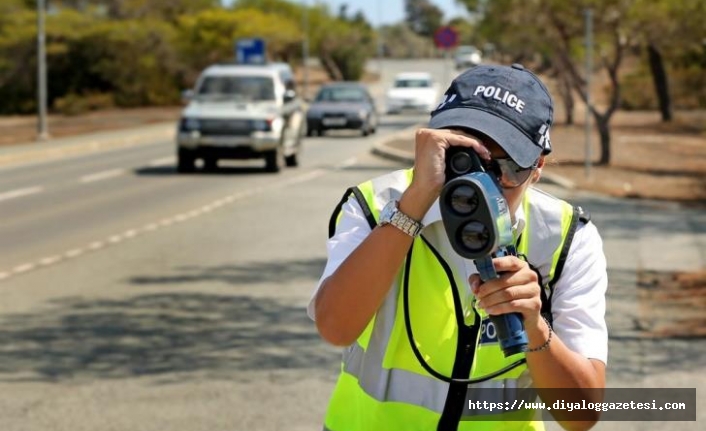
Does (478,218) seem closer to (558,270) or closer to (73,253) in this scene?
(558,270)

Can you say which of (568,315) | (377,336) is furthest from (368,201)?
(568,315)

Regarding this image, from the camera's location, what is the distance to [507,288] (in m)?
2.47

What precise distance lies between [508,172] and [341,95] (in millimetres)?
40072

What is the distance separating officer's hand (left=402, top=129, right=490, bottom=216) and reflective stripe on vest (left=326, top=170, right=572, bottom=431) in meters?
0.18

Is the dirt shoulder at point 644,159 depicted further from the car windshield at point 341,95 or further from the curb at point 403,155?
the car windshield at point 341,95

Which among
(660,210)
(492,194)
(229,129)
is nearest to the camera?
(492,194)

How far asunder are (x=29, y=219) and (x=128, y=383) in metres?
10.2

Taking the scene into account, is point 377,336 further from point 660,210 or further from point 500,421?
point 660,210

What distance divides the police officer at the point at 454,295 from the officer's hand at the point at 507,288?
68 mm

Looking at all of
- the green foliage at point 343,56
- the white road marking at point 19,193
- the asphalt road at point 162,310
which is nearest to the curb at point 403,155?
the asphalt road at point 162,310

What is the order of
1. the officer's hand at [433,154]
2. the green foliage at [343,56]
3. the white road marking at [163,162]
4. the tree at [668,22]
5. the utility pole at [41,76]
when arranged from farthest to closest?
the green foliage at [343,56] < the utility pole at [41,76] < the white road marking at [163,162] < the tree at [668,22] < the officer's hand at [433,154]

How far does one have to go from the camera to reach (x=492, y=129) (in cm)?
265

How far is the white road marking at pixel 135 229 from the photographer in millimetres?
12945

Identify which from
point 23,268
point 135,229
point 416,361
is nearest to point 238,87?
point 135,229
